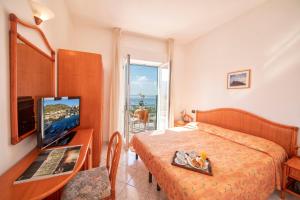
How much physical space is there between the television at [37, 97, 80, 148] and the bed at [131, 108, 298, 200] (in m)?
1.17

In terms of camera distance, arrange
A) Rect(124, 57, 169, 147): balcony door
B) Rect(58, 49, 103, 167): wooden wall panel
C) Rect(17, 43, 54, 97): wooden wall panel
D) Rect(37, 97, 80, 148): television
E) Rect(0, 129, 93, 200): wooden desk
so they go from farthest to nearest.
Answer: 1. Rect(124, 57, 169, 147): balcony door
2. Rect(58, 49, 103, 167): wooden wall panel
3. Rect(37, 97, 80, 148): television
4. Rect(17, 43, 54, 97): wooden wall panel
5. Rect(0, 129, 93, 200): wooden desk

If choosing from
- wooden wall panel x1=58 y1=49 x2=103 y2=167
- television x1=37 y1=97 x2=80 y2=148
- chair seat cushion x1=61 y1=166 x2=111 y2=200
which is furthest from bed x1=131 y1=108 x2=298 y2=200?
television x1=37 y1=97 x2=80 y2=148

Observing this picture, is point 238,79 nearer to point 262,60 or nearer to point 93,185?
point 262,60

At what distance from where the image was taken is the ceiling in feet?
7.80

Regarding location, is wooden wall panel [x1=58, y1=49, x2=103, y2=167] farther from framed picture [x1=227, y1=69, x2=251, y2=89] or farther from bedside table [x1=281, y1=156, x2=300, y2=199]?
bedside table [x1=281, y1=156, x2=300, y2=199]

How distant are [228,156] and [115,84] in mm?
2737

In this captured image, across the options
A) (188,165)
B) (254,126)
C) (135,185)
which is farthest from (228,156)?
(135,185)

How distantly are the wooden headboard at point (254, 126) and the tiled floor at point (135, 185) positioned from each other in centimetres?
74

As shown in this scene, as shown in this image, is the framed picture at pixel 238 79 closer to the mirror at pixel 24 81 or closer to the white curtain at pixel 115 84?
the white curtain at pixel 115 84

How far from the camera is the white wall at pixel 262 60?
6.40ft

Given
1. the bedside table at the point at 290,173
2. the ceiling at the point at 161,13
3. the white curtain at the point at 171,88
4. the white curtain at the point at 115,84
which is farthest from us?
the white curtain at the point at 171,88

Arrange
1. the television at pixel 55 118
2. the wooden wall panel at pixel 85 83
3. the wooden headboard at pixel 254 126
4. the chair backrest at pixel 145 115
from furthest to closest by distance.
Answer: the chair backrest at pixel 145 115 → the wooden wall panel at pixel 85 83 → the wooden headboard at pixel 254 126 → the television at pixel 55 118

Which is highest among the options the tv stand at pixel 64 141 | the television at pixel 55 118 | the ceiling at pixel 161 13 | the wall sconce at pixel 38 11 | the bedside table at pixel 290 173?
the ceiling at pixel 161 13

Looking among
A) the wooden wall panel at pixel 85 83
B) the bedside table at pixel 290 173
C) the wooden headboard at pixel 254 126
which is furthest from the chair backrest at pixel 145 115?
the bedside table at pixel 290 173
